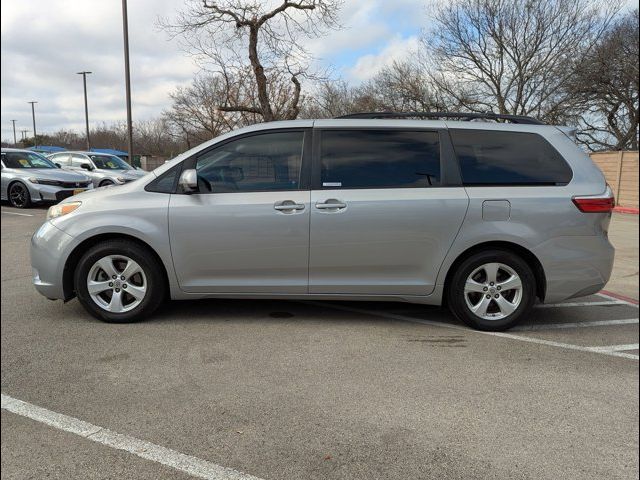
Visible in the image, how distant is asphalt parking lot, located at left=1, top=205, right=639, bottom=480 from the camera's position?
8.12ft

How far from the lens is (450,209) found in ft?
13.7

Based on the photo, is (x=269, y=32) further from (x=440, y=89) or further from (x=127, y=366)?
(x=127, y=366)

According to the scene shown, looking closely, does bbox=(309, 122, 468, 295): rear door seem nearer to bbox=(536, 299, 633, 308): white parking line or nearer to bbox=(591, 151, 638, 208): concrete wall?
bbox=(536, 299, 633, 308): white parking line

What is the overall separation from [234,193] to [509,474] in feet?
9.50

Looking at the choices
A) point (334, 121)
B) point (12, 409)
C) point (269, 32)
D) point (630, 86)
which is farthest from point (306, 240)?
point (630, 86)

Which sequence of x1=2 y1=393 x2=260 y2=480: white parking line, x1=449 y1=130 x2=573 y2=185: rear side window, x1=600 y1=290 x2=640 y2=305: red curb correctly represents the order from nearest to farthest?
x1=2 y1=393 x2=260 y2=480: white parking line
x1=449 y1=130 x2=573 y2=185: rear side window
x1=600 y1=290 x2=640 y2=305: red curb

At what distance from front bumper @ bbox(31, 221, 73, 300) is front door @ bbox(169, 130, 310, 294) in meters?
0.94

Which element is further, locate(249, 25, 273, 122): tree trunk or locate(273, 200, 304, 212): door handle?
locate(249, 25, 273, 122): tree trunk

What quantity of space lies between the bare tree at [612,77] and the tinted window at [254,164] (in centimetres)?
1991

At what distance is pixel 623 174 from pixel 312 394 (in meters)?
18.2

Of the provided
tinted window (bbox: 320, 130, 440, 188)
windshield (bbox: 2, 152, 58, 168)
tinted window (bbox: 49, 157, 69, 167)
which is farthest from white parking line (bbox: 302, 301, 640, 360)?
tinted window (bbox: 49, 157, 69, 167)

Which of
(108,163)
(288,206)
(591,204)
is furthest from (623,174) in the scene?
(108,163)

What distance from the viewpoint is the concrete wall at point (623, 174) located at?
17.0 meters

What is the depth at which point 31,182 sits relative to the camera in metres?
12.9
